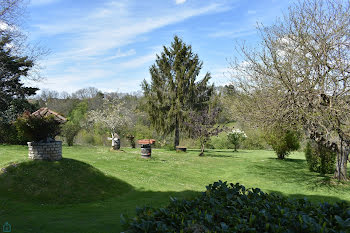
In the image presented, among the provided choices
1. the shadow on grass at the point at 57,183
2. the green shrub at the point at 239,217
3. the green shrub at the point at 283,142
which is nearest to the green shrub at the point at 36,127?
the shadow on grass at the point at 57,183

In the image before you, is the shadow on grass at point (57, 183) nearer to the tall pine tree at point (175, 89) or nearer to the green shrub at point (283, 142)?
the green shrub at point (283, 142)

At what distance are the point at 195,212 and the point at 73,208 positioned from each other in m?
5.11

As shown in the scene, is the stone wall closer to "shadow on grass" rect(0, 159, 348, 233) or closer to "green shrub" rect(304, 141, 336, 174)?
"shadow on grass" rect(0, 159, 348, 233)

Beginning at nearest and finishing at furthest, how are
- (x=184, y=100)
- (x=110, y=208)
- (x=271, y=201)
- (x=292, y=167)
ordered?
(x=271, y=201), (x=110, y=208), (x=292, y=167), (x=184, y=100)

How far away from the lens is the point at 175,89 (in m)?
26.1

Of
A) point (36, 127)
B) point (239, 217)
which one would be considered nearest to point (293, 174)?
point (239, 217)

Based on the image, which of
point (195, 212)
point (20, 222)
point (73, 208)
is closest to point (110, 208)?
point (73, 208)

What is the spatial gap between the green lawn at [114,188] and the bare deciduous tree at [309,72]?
2609mm

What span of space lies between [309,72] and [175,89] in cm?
1699

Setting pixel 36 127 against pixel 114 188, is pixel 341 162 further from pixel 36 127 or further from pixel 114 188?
pixel 36 127

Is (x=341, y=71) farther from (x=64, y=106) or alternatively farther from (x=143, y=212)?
(x=64, y=106)

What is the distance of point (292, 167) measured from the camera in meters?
16.2

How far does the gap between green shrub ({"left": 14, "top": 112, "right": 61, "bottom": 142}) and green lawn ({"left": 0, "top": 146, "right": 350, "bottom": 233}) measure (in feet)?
3.41

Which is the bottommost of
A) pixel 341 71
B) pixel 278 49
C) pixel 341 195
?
pixel 341 195
